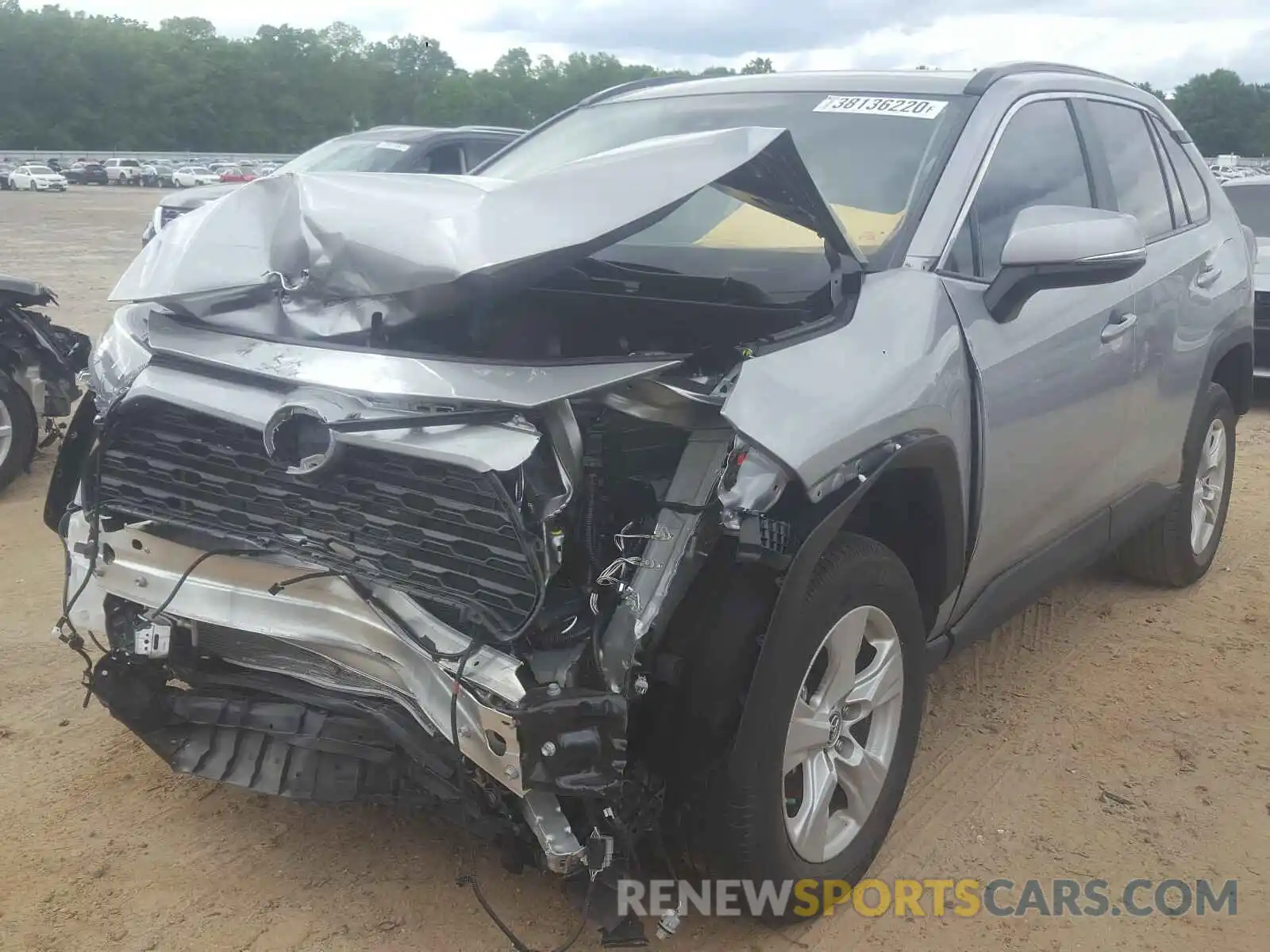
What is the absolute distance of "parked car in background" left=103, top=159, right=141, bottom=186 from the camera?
5462cm

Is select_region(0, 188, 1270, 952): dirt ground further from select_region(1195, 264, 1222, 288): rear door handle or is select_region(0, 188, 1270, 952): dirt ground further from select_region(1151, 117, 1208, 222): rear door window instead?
select_region(1151, 117, 1208, 222): rear door window

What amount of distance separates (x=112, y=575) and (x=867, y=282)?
1920 millimetres

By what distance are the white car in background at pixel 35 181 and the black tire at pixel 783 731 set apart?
158 feet

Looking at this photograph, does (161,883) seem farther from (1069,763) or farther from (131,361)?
(1069,763)

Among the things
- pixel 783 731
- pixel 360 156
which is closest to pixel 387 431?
pixel 783 731

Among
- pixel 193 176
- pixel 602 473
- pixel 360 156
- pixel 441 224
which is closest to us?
pixel 602 473

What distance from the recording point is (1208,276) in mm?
4293

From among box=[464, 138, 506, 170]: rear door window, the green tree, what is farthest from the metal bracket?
the green tree

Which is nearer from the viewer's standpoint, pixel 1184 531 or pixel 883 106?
pixel 883 106

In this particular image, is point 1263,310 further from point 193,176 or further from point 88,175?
point 88,175

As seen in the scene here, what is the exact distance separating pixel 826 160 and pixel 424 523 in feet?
5.88

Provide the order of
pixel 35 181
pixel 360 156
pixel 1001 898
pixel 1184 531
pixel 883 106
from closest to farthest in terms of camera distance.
A: 1. pixel 1001 898
2. pixel 883 106
3. pixel 1184 531
4. pixel 360 156
5. pixel 35 181

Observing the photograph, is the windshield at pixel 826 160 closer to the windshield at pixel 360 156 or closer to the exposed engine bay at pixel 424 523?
the exposed engine bay at pixel 424 523

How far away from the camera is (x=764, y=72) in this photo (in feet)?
13.0
